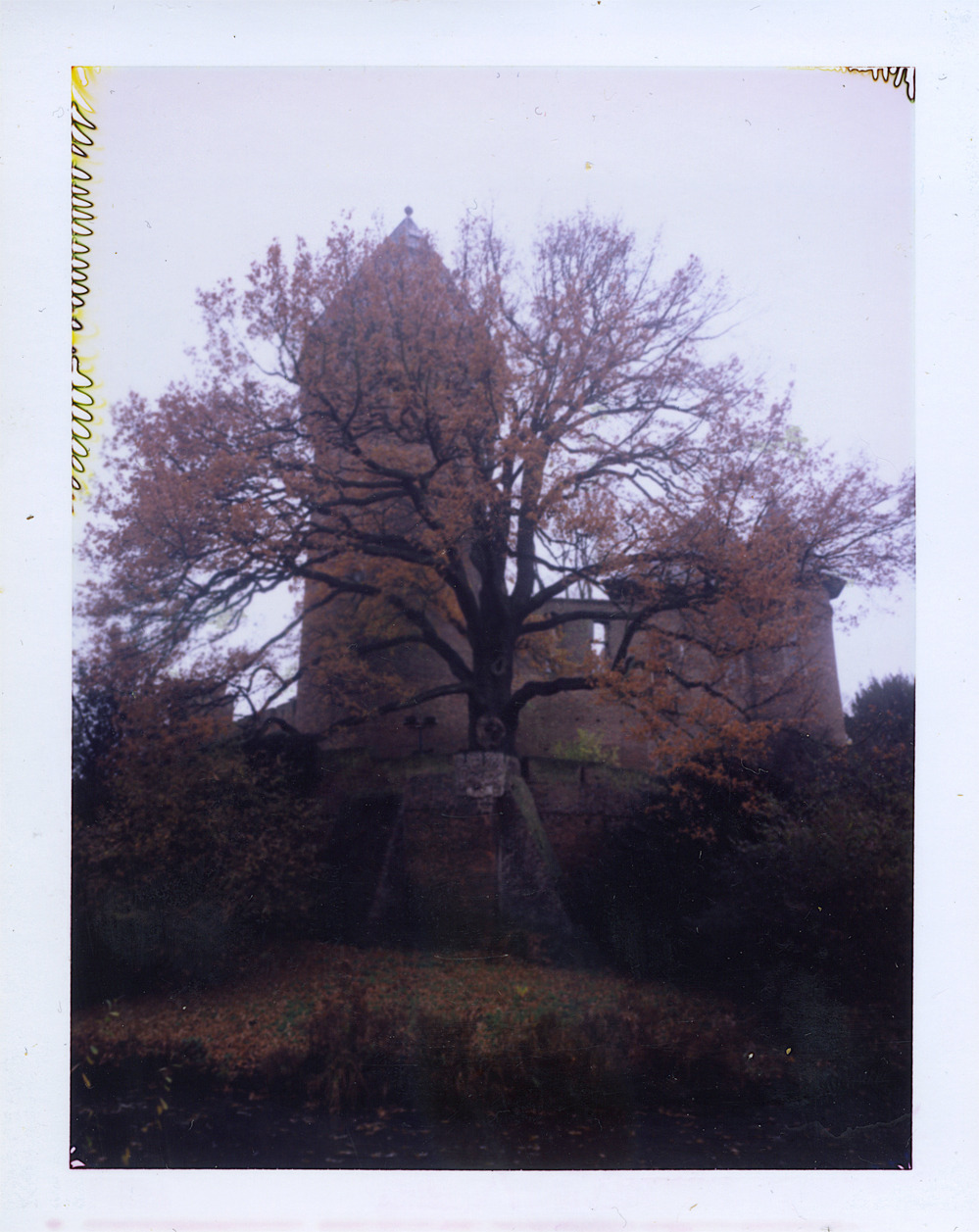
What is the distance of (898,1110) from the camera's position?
4441 mm

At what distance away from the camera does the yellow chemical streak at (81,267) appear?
4633mm

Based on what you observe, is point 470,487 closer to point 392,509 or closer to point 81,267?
point 392,509

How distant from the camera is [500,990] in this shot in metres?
4.70

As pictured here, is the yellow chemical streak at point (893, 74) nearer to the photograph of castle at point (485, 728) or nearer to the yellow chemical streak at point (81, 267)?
the photograph of castle at point (485, 728)

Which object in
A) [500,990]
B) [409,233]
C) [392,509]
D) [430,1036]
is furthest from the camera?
[392,509]

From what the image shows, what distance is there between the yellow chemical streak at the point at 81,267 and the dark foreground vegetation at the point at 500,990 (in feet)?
5.67

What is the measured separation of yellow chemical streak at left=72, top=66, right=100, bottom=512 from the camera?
4.63 meters

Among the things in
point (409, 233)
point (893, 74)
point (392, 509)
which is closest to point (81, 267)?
point (409, 233)

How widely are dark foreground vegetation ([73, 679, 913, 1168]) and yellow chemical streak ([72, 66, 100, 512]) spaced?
173 cm

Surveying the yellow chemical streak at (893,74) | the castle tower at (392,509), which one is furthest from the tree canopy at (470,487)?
the yellow chemical streak at (893,74)

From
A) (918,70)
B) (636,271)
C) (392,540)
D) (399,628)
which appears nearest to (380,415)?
(392,540)

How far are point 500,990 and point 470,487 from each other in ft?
11.2

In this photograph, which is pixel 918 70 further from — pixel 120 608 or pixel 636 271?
pixel 120 608

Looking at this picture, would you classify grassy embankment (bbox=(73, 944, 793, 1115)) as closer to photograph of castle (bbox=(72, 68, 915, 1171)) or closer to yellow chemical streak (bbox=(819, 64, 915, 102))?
photograph of castle (bbox=(72, 68, 915, 1171))
